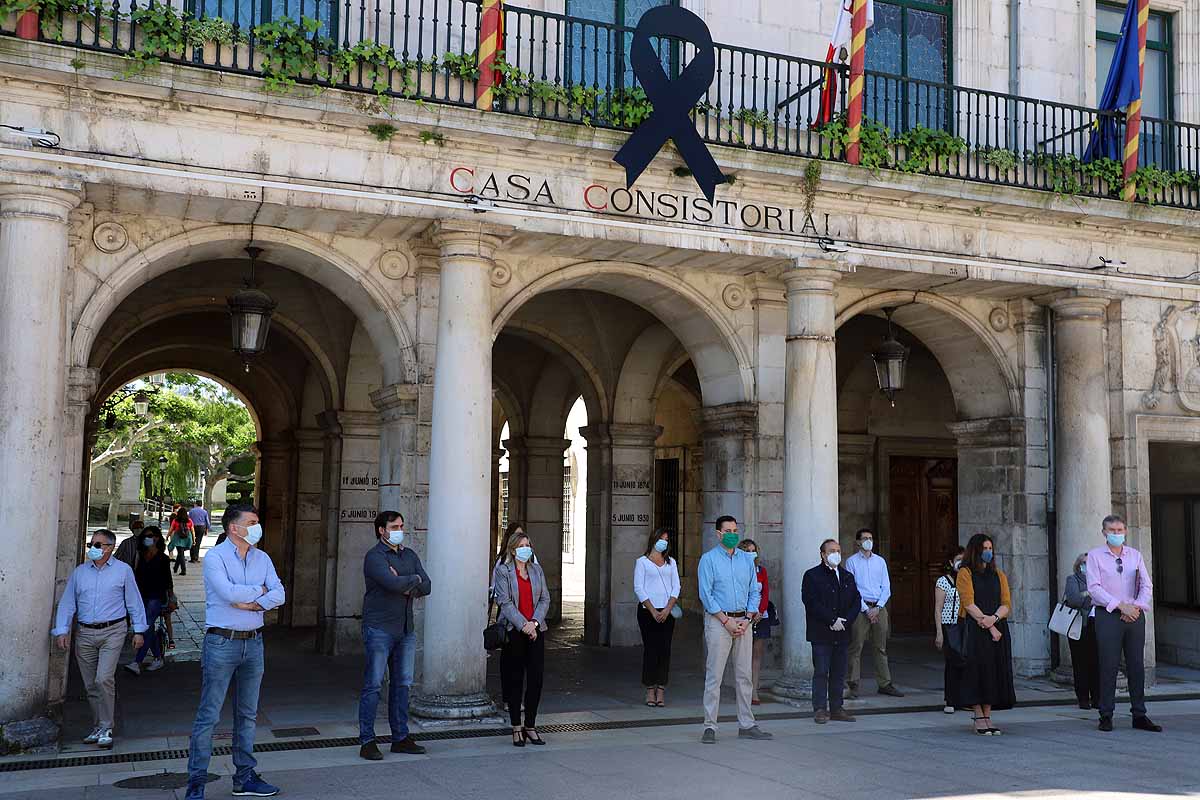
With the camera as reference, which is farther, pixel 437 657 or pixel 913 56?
pixel 913 56

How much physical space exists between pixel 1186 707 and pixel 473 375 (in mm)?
7713

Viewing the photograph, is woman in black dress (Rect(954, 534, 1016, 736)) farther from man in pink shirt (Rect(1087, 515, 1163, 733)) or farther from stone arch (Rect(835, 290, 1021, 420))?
stone arch (Rect(835, 290, 1021, 420))

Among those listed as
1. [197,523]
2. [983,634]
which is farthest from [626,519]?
[197,523]

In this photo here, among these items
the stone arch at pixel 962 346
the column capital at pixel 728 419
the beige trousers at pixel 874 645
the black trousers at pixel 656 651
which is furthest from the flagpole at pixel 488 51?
the beige trousers at pixel 874 645

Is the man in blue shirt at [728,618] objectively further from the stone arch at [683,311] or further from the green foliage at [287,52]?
the green foliage at [287,52]

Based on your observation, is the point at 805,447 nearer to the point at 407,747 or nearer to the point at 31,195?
the point at 407,747

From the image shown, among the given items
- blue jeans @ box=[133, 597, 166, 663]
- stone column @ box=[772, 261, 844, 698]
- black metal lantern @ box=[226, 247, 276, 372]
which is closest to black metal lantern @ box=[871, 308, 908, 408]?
stone column @ box=[772, 261, 844, 698]

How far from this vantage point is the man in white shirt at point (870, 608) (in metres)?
10.9

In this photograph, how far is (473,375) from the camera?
9953 millimetres

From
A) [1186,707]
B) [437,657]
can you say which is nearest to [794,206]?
[437,657]

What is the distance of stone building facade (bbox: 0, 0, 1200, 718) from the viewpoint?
8852 mm

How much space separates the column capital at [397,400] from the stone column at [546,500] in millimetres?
6841

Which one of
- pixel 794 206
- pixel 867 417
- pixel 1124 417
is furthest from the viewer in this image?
pixel 867 417

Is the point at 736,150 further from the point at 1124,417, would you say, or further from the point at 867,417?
the point at 867,417
